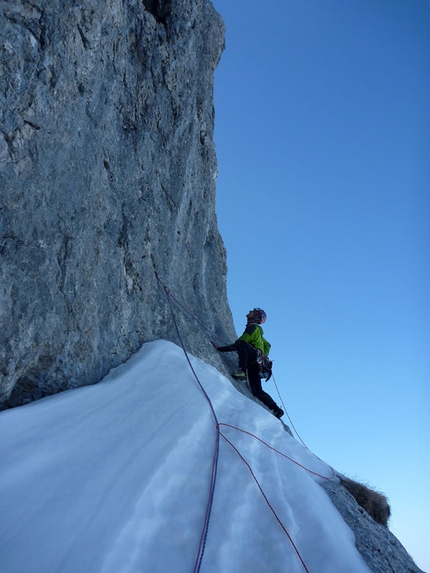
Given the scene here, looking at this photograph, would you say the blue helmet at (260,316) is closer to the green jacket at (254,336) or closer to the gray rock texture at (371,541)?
the green jacket at (254,336)

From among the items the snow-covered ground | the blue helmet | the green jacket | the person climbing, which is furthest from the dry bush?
the blue helmet

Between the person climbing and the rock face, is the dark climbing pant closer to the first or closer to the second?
the person climbing

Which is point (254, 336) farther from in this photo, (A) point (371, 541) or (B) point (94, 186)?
(A) point (371, 541)

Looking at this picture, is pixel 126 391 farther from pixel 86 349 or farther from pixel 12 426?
pixel 12 426

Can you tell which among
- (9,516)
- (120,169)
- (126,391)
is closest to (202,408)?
(126,391)

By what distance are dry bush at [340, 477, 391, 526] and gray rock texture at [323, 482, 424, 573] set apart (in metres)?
0.48

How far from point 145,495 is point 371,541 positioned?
250 cm

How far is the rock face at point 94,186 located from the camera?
479cm

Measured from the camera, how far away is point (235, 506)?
4430mm

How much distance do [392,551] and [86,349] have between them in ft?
13.8

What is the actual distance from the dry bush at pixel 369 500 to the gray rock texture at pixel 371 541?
1.57 feet

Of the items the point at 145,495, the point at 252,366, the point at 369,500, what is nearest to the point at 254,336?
the point at 252,366

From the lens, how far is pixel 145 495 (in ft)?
13.3

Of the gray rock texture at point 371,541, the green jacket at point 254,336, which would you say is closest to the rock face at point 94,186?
the green jacket at point 254,336
